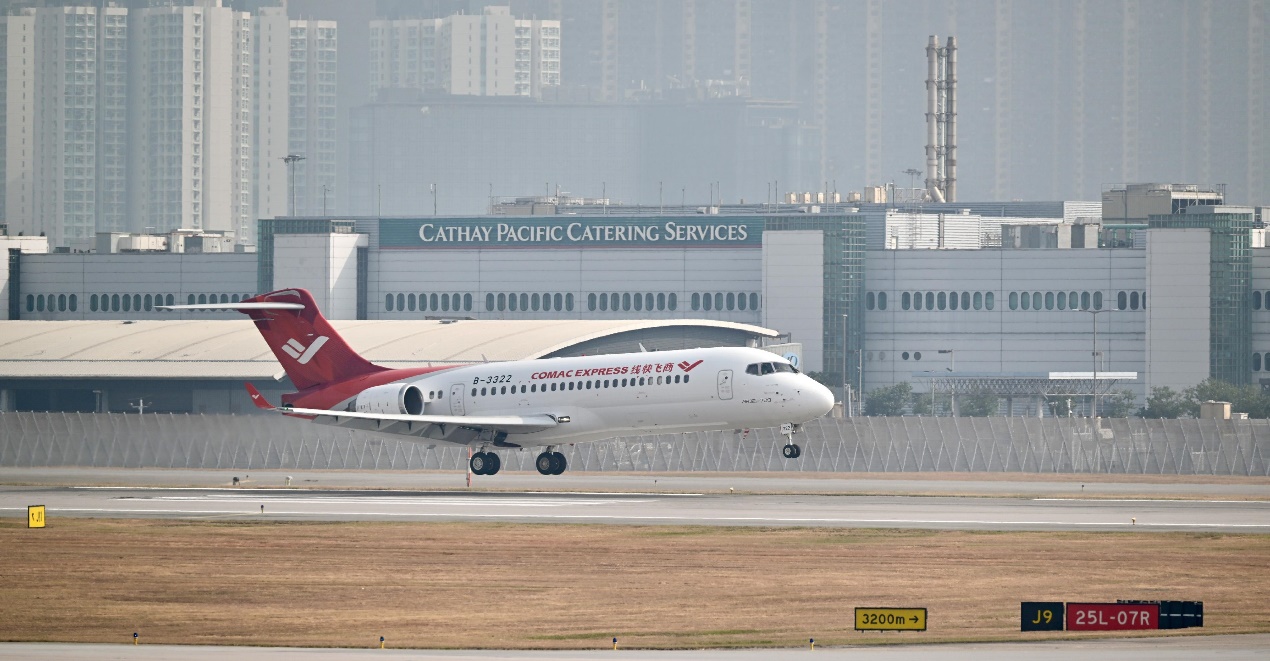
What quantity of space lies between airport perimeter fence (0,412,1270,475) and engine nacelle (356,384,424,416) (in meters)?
6.24

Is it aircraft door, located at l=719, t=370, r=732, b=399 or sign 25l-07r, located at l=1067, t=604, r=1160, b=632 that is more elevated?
aircraft door, located at l=719, t=370, r=732, b=399

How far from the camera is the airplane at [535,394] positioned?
2547 inches

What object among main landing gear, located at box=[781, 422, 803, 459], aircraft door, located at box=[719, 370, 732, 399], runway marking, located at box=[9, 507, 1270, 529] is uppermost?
aircraft door, located at box=[719, 370, 732, 399]

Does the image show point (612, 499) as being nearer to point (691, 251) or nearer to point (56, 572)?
point (56, 572)

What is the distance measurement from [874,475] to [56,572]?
4394 centimetres

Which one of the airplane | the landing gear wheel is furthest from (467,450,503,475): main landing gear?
the landing gear wheel

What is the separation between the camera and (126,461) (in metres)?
85.6

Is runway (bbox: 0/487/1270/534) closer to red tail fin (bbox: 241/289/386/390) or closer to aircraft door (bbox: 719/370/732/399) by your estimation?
aircraft door (bbox: 719/370/732/399)

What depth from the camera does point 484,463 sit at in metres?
70.6

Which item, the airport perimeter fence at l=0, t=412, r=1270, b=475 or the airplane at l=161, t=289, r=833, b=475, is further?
the airport perimeter fence at l=0, t=412, r=1270, b=475

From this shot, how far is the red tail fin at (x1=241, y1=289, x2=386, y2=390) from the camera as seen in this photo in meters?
73.3

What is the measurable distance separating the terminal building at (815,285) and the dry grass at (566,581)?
9030 centimetres

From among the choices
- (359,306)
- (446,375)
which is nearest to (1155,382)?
(359,306)

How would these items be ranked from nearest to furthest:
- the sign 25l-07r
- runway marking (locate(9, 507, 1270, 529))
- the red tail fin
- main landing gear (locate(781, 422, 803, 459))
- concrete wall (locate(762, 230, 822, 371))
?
the sign 25l-07r, runway marking (locate(9, 507, 1270, 529)), main landing gear (locate(781, 422, 803, 459)), the red tail fin, concrete wall (locate(762, 230, 822, 371))
